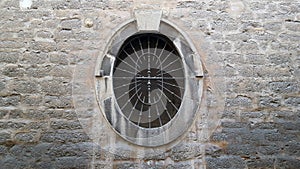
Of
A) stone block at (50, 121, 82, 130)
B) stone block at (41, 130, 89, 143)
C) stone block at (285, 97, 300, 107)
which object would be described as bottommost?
stone block at (41, 130, 89, 143)

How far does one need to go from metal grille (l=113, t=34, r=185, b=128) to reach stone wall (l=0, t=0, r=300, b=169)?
0.27m

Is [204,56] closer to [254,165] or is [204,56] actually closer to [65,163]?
[254,165]

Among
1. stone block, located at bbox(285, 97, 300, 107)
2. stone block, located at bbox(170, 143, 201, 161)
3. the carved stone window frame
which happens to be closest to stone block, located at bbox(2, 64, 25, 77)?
the carved stone window frame

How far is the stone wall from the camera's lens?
3.59 m

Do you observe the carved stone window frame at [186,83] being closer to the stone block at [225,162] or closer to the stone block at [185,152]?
the stone block at [185,152]

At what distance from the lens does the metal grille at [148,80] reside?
12.5ft

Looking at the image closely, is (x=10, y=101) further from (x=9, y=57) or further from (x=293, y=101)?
(x=293, y=101)

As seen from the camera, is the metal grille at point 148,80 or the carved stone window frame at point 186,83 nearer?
the carved stone window frame at point 186,83

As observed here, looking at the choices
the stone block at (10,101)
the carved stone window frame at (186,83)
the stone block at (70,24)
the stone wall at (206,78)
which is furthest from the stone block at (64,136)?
the stone block at (70,24)

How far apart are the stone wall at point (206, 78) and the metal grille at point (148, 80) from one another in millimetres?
271

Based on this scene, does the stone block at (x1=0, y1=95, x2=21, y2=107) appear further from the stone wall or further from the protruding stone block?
the protruding stone block

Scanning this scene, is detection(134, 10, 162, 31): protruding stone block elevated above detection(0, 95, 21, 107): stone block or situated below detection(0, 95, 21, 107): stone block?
above

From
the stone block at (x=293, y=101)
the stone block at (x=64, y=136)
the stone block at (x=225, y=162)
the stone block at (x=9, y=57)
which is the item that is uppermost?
the stone block at (x=9, y=57)

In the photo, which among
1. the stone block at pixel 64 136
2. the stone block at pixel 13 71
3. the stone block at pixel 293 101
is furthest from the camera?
the stone block at pixel 293 101
